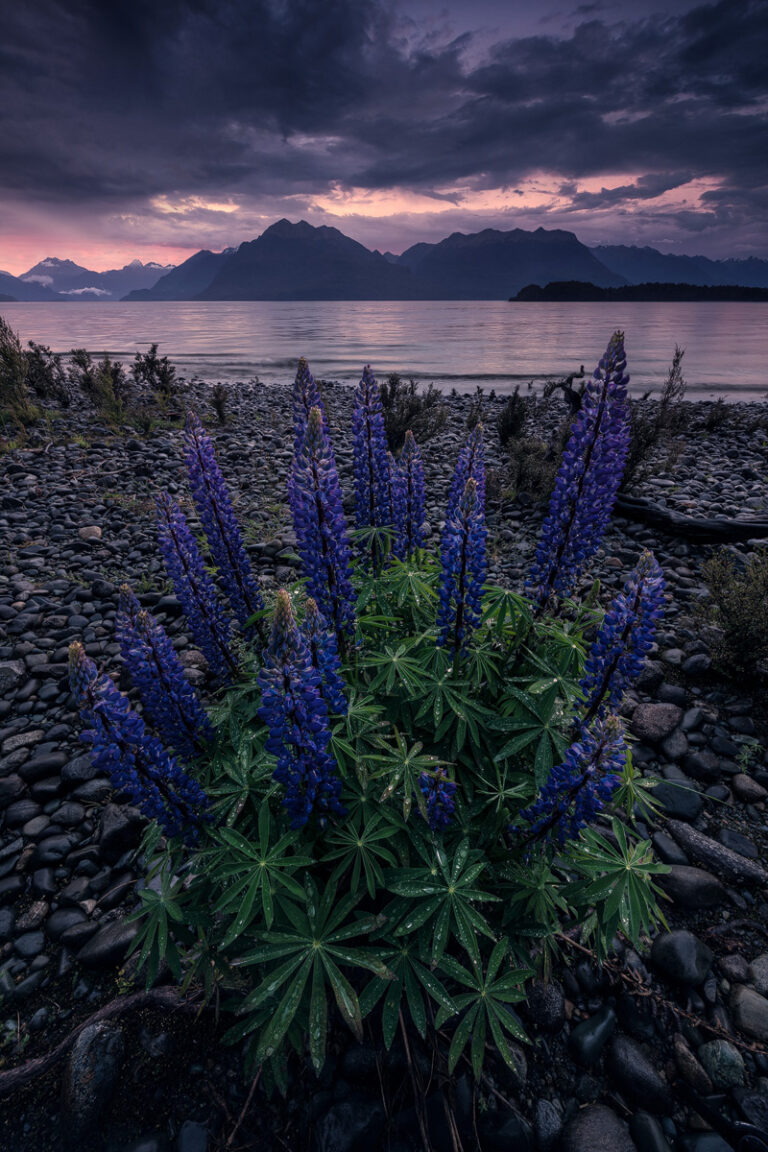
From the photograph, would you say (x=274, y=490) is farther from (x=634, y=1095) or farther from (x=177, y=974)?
(x=634, y=1095)

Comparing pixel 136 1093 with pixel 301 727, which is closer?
pixel 301 727

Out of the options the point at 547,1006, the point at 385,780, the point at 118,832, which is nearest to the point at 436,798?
the point at 385,780

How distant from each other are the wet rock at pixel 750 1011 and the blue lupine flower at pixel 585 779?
167cm

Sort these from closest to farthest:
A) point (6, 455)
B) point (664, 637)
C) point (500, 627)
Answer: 1. point (500, 627)
2. point (664, 637)
3. point (6, 455)

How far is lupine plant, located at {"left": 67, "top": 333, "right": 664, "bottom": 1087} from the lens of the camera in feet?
7.36

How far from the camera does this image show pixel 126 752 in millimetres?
2318

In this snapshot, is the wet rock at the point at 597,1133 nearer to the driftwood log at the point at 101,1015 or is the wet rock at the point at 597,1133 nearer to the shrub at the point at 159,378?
the driftwood log at the point at 101,1015

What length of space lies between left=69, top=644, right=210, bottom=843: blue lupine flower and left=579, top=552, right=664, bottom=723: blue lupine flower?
206 centimetres

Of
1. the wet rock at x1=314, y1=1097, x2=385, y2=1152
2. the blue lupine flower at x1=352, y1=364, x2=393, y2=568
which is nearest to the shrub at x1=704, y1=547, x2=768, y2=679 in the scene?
the blue lupine flower at x1=352, y1=364, x2=393, y2=568

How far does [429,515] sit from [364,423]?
523cm

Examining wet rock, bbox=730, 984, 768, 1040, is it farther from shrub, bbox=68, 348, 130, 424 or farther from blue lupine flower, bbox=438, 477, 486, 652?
shrub, bbox=68, 348, 130, 424

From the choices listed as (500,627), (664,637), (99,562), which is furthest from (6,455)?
(664,637)

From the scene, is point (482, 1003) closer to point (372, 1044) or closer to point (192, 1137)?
point (372, 1044)

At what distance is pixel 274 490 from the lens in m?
9.82
